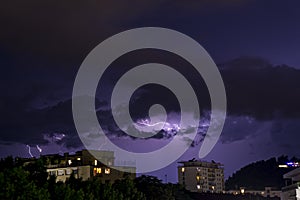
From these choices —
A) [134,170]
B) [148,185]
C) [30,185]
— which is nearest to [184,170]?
[134,170]

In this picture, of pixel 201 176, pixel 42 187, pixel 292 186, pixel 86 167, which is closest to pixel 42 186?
pixel 42 187

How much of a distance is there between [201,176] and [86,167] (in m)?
74.2

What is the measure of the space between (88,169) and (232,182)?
76.5m

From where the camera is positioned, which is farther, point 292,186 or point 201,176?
point 201,176

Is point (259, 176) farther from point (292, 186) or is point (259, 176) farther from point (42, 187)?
point (42, 187)

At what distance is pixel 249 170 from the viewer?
145 m

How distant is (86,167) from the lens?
235 feet

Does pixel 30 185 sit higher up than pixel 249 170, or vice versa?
pixel 249 170

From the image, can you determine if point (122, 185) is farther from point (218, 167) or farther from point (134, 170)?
point (218, 167)

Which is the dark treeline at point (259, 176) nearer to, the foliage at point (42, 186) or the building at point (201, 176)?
the building at point (201, 176)

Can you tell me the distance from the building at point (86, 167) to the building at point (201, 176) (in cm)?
6173

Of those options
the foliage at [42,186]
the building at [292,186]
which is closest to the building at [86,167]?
the building at [292,186]

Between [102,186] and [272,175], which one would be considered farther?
[272,175]

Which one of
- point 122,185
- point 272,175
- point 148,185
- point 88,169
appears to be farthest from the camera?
point 272,175
